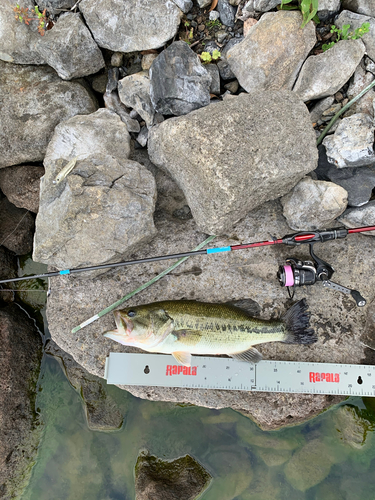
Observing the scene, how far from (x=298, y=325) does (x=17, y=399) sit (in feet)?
13.4

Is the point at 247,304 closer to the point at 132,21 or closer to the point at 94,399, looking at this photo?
the point at 94,399

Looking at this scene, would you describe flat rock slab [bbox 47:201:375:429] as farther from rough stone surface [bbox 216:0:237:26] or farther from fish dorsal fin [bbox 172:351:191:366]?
rough stone surface [bbox 216:0:237:26]

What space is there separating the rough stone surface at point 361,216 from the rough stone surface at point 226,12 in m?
2.94

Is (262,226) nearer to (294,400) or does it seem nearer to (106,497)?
(294,400)

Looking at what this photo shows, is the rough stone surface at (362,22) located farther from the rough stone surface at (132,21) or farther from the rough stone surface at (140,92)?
the rough stone surface at (140,92)

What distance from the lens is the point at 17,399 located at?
4.66 metres

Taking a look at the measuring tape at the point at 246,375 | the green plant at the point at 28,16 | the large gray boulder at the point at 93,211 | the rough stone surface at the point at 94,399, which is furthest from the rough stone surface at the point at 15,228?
the green plant at the point at 28,16

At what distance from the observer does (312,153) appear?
373cm

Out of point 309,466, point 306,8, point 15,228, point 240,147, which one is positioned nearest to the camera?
point 240,147

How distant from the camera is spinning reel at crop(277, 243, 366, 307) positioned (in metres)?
4.07

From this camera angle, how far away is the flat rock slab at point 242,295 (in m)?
4.32

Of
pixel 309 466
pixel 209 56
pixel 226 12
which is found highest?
pixel 226 12

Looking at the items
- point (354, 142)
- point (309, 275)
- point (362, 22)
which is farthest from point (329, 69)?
point (309, 275)

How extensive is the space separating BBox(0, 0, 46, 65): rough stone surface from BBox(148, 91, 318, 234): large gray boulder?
7.68ft
